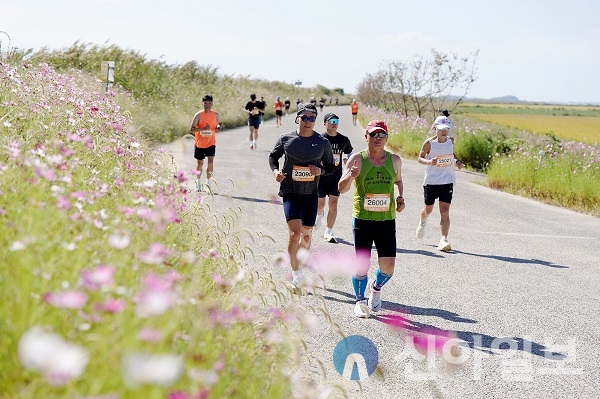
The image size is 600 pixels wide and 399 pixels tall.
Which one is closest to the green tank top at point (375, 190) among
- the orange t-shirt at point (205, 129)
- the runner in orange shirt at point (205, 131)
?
the runner in orange shirt at point (205, 131)

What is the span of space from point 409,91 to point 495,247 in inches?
1092

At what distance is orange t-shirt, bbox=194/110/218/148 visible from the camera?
48.5ft

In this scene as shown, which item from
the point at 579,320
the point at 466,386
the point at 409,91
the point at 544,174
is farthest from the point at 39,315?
the point at 409,91

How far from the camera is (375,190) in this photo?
735cm

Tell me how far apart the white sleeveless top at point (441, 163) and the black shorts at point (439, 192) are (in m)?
0.07

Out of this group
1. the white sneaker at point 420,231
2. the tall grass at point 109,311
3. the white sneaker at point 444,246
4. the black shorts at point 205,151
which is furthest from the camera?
the black shorts at point 205,151

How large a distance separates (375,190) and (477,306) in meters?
1.73

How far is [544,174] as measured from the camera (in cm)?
→ 1859

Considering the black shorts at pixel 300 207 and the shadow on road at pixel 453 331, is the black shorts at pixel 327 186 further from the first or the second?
the shadow on road at pixel 453 331

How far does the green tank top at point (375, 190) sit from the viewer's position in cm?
736

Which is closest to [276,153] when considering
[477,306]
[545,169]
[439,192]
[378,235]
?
[378,235]

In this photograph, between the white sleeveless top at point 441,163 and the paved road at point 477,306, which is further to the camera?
the white sleeveless top at point 441,163

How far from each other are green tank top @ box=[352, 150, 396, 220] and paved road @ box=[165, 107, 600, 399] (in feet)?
3.18
